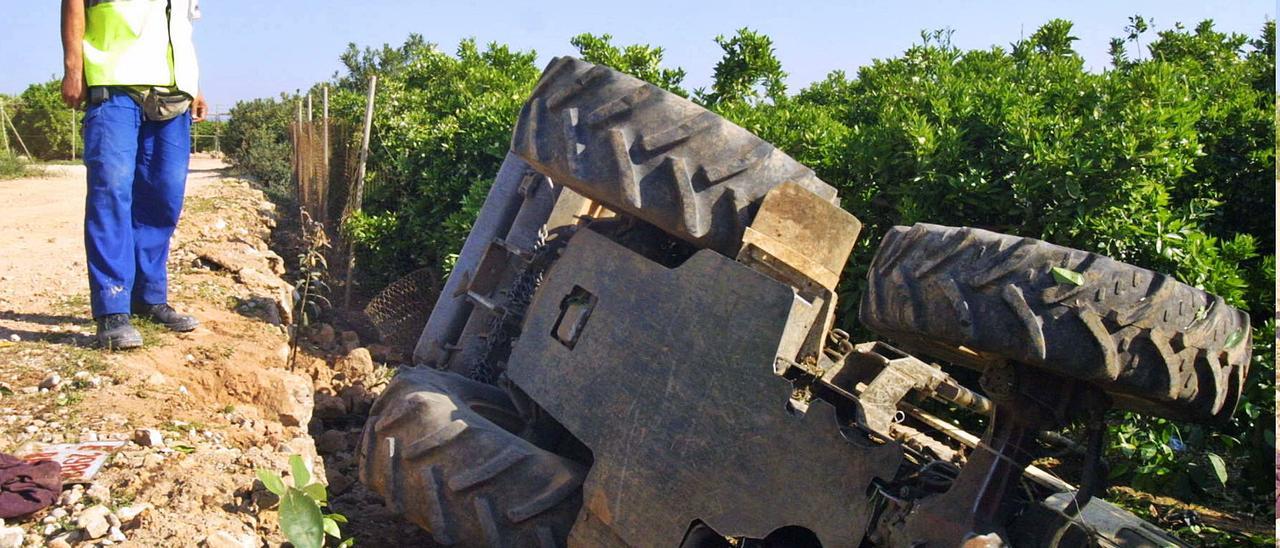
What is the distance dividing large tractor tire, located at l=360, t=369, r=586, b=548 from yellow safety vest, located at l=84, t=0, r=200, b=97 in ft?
8.13

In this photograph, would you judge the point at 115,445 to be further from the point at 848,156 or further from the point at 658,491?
the point at 848,156

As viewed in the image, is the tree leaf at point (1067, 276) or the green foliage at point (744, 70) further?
the green foliage at point (744, 70)

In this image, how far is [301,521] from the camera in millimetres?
Answer: 3480

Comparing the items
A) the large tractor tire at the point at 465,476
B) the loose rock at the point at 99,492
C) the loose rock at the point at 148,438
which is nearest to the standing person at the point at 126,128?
the loose rock at the point at 148,438

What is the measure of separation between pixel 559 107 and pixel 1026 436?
69.3 inches

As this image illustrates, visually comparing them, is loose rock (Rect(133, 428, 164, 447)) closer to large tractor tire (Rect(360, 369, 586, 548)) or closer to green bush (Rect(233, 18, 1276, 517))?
large tractor tire (Rect(360, 369, 586, 548))

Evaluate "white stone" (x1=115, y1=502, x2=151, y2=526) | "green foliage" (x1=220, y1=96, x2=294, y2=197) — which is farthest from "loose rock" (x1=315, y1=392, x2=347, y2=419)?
"green foliage" (x1=220, y1=96, x2=294, y2=197)

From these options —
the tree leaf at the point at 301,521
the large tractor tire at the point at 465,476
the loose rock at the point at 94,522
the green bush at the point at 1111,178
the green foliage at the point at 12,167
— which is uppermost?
the green bush at the point at 1111,178

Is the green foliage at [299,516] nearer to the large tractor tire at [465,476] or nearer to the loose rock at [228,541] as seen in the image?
the loose rock at [228,541]

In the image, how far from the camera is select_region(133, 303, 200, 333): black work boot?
5.82 meters

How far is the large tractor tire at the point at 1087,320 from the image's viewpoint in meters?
2.60

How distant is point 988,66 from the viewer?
811 cm

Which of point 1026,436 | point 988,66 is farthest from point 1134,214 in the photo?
point 988,66

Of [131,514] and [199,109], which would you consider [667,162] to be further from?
[199,109]
